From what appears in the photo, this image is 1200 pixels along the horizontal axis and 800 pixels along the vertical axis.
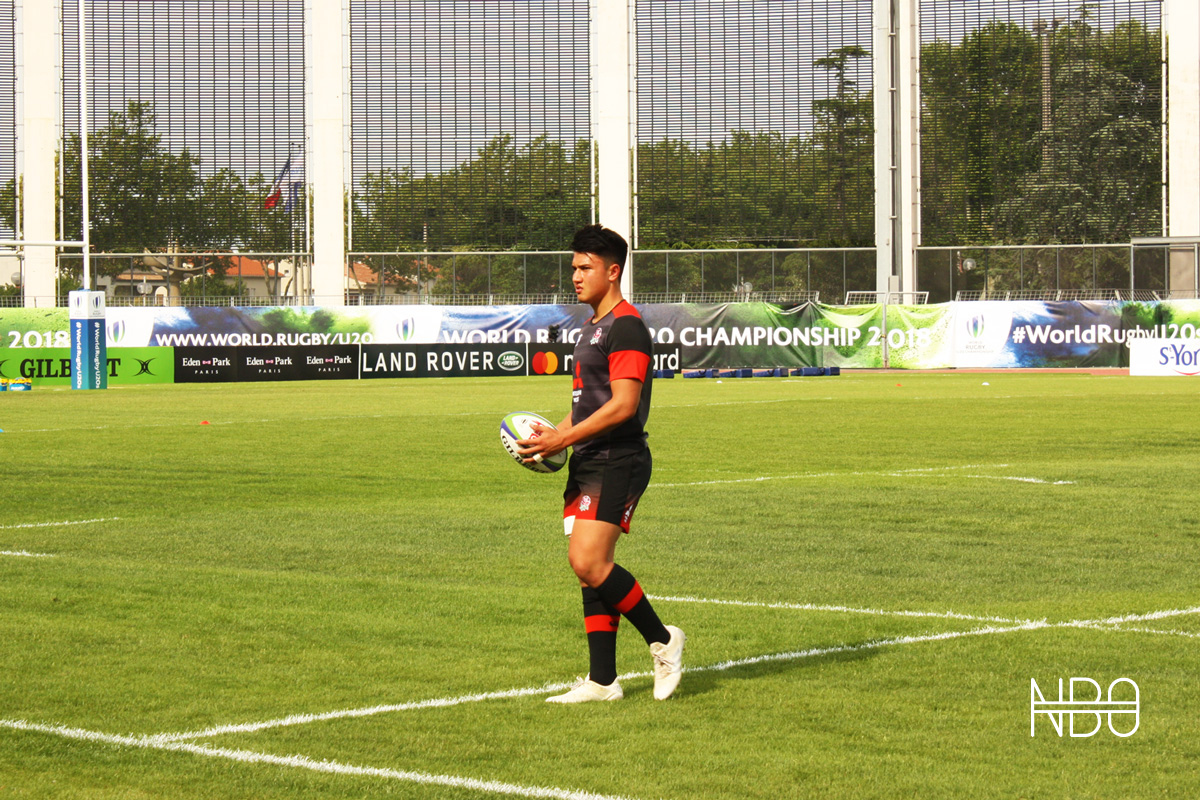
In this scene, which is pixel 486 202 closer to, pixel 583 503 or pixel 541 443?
pixel 541 443

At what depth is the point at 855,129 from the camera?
63.4 metres

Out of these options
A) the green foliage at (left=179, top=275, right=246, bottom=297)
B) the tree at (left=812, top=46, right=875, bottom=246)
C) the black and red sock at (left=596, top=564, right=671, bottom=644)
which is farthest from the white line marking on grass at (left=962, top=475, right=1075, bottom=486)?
the tree at (left=812, top=46, right=875, bottom=246)

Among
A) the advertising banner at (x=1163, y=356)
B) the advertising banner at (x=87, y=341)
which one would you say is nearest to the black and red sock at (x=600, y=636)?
the advertising banner at (x=87, y=341)

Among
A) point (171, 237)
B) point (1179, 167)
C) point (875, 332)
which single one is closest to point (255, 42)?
point (171, 237)

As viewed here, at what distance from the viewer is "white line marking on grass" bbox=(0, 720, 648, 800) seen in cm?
511

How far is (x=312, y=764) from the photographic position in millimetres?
5477

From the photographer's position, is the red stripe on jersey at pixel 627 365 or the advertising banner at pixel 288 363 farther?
the advertising banner at pixel 288 363

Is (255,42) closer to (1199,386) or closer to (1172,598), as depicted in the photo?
(1199,386)

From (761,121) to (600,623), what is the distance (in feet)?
192

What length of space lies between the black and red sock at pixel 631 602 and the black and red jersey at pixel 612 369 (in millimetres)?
551

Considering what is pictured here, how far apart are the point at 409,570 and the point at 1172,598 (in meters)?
4.91

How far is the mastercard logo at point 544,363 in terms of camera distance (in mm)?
48875

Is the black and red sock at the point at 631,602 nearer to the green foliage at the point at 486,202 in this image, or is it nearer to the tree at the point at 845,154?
the green foliage at the point at 486,202

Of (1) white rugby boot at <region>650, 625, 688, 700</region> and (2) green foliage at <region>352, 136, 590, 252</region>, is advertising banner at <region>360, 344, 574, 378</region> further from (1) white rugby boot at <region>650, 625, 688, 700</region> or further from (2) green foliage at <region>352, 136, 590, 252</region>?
(1) white rugby boot at <region>650, 625, 688, 700</region>
